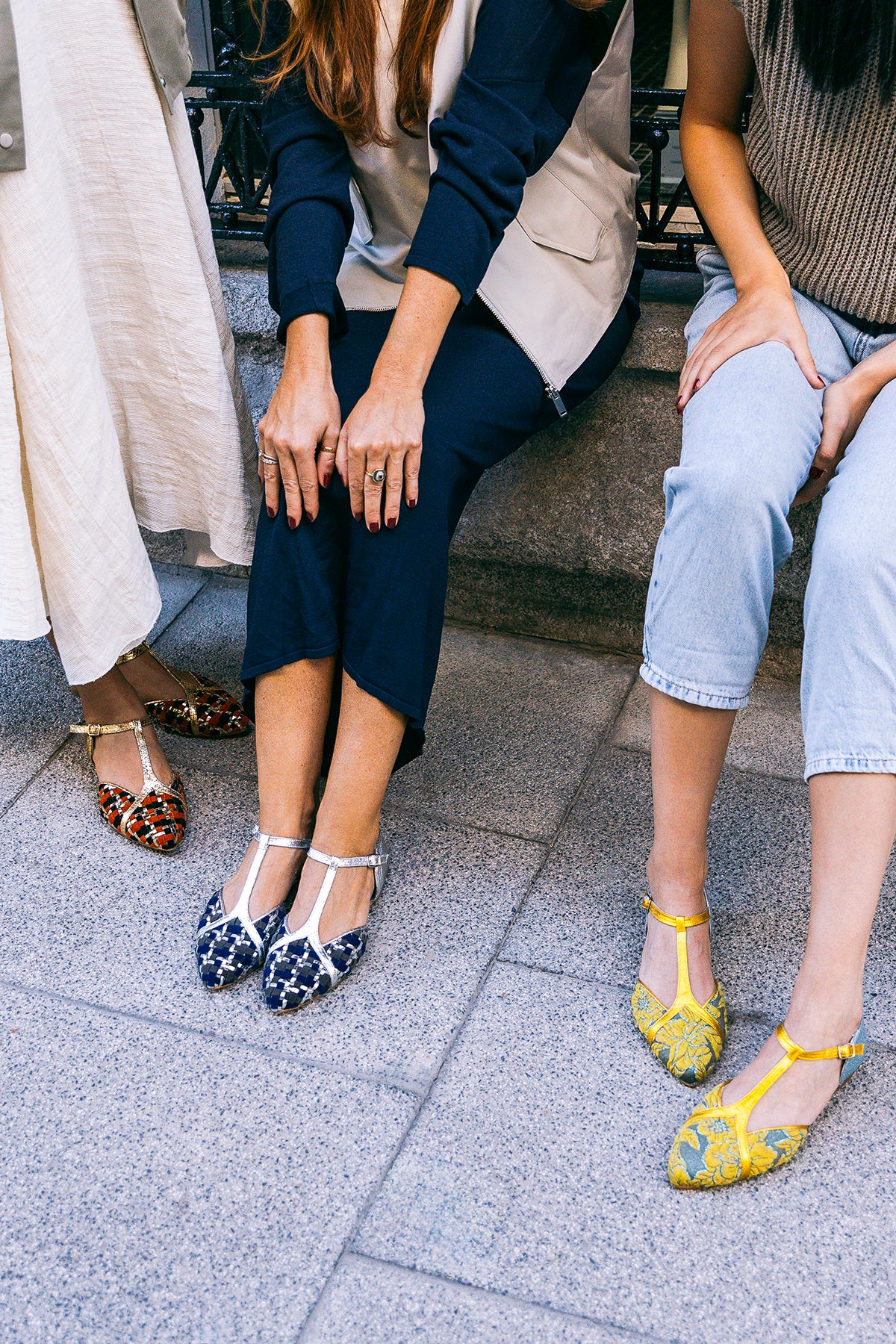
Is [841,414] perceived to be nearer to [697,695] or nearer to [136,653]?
[697,695]

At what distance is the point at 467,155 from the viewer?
191 centimetres

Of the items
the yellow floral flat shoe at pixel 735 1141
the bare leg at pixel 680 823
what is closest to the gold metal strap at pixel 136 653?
the bare leg at pixel 680 823

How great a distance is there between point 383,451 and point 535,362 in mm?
423

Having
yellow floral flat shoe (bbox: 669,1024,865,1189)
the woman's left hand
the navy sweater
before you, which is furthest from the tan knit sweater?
yellow floral flat shoe (bbox: 669,1024,865,1189)

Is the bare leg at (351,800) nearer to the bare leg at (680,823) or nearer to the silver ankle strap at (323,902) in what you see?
the silver ankle strap at (323,902)

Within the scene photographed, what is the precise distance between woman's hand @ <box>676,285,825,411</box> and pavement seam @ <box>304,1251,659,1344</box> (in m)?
1.34

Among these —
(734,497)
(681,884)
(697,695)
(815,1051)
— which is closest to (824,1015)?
(815,1051)

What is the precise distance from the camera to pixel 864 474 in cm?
166

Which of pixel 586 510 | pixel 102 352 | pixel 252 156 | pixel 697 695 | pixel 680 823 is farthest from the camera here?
pixel 252 156

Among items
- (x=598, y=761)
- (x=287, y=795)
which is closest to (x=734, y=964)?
(x=598, y=761)

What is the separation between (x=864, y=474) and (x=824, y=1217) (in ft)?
3.36

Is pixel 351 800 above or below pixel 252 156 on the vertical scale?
below

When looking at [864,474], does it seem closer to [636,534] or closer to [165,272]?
[636,534]

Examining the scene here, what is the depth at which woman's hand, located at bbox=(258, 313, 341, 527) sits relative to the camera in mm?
1910
